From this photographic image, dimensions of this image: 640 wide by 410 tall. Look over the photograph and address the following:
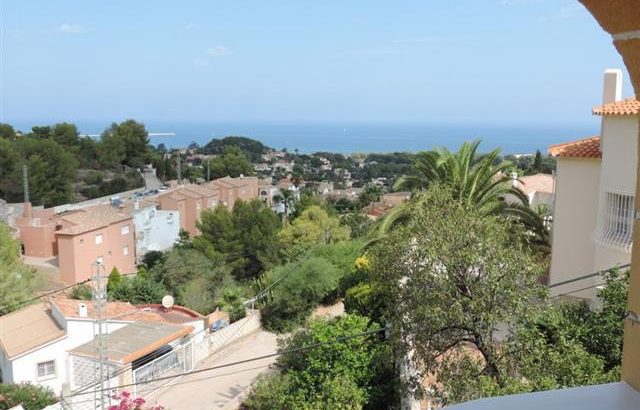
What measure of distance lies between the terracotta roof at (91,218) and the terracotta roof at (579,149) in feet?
86.5

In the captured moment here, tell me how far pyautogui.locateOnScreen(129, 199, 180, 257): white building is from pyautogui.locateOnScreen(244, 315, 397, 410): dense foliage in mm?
28562

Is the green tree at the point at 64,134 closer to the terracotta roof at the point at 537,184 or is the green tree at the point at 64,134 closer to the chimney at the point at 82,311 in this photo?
the chimney at the point at 82,311

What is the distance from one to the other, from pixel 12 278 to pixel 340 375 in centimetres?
1654

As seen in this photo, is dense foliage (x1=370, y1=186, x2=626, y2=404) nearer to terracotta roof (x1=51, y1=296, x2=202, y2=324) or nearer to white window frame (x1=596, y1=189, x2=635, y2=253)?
white window frame (x1=596, y1=189, x2=635, y2=253)

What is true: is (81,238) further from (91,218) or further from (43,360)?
(43,360)

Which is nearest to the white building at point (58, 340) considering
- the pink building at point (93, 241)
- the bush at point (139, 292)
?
the bush at point (139, 292)

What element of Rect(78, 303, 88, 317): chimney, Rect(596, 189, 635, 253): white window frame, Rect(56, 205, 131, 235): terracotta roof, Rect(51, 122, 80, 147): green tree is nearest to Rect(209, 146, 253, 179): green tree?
Rect(51, 122, 80, 147): green tree

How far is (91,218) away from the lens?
32.6 m

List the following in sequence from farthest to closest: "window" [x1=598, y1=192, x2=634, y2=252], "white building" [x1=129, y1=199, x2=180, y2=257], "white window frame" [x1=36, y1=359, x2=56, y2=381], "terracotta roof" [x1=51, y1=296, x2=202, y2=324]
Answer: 1. "white building" [x1=129, y1=199, x2=180, y2=257]
2. "terracotta roof" [x1=51, y1=296, x2=202, y2=324]
3. "white window frame" [x1=36, y1=359, x2=56, y2=381]
4. "window" [x1=598, y1=192, x2=634, y2=252]

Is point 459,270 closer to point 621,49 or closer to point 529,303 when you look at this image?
point 529,303

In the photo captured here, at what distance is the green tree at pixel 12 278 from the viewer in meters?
20.9

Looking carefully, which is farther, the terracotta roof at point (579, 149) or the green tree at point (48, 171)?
the green tree at point (48, 171)

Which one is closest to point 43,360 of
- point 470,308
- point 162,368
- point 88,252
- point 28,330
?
point 28,330

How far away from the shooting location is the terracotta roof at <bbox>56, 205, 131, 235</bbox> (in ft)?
102
